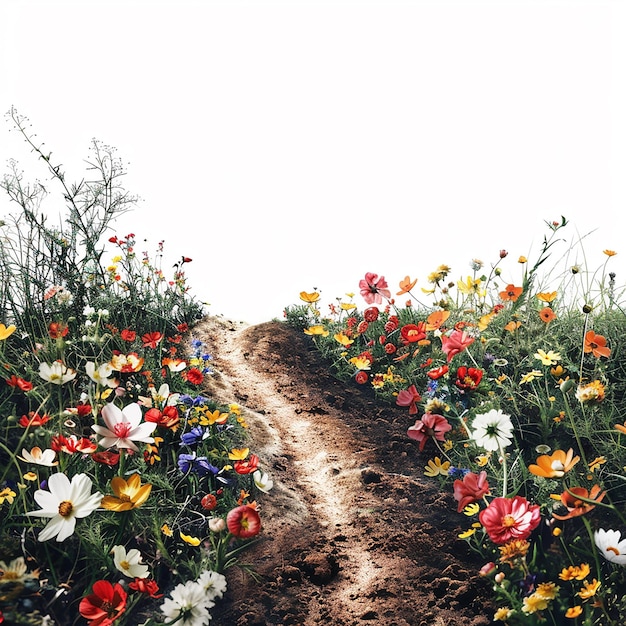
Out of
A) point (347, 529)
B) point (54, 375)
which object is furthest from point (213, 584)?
point (54, 375)

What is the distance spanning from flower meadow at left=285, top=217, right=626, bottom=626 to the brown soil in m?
0.12

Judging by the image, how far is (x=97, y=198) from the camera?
457 cm

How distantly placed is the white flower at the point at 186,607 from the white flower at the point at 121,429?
22.1 inches

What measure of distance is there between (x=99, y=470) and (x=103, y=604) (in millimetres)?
816

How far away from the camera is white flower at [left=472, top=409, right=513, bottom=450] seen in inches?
108

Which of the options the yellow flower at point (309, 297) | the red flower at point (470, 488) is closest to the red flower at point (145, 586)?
the red flower at point (470, 488)

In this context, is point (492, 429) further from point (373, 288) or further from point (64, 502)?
point (373, 288)

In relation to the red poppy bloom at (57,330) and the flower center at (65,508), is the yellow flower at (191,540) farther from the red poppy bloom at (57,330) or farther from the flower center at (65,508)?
the red poppy bloom at (57,330)

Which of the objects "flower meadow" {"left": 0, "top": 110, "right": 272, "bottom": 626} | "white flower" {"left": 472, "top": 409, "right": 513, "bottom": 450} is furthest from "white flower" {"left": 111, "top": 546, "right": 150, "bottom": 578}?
"white flower" {"left": 472, "top": 409, "right": 513, "bottom": 450}

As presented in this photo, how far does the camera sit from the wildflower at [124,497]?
231 cm

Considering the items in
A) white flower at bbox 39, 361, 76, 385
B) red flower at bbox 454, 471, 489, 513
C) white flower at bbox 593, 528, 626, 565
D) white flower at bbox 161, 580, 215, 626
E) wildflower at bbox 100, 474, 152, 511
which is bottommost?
white flower at bbox 593, 528, 626, 565

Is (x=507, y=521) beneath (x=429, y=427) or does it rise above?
beneath

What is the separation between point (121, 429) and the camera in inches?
99.1

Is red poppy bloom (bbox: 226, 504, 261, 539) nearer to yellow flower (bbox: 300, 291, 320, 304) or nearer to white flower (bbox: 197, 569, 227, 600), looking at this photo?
white flower (bbox: 197, 569, 227, 600)
